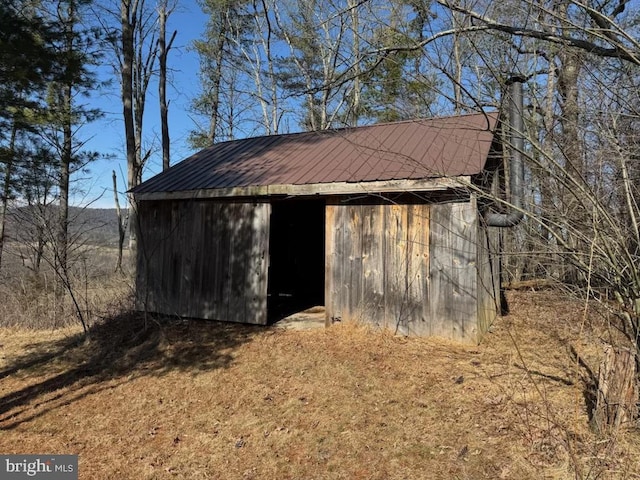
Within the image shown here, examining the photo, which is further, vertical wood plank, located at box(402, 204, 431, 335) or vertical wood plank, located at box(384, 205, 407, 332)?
vertical wood plank, located at box(384, 205, 407, 332)

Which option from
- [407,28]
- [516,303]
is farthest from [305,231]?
[407,28]

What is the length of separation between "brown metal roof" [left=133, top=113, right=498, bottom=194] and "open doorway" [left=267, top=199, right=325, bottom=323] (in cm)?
228

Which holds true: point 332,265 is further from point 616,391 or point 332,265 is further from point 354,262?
point 616,391

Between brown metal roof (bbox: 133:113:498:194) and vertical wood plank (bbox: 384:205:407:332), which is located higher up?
brown metal roof (bbox: 133:113:498:194)

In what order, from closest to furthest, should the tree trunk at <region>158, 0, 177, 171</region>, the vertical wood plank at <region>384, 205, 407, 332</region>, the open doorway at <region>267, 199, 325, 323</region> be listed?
1. the vertical wood plank at <region>384, 205, 407, 332</region>
2. the open doorway at <region>267, 199, 325, 323</region>
3. the tree trunk at <region>158, 0, 177, 171</region>

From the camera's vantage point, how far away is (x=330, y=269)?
7.39 metres

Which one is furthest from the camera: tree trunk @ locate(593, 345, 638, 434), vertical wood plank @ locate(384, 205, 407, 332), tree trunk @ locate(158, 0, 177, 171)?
tree trunk @ locate(158, 0, 177, 171)

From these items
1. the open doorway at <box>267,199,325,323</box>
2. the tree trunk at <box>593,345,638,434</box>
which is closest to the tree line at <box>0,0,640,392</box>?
the tree trunk at <box>593,345,638,434</box>

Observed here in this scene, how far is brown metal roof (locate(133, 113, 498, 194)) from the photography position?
6582 mm

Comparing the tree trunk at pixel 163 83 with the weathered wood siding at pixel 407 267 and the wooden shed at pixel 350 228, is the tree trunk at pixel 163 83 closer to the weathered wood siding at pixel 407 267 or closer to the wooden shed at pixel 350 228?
the wooden shed at pixel 350 228

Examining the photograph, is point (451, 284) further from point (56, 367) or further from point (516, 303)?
point (56, 367)

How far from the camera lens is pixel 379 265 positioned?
6965 mm

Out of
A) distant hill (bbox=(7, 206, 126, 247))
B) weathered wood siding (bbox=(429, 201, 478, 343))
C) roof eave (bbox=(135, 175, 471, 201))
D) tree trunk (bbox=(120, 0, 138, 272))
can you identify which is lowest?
weathered wood siding (bbox=(429, 201, 478, 343))

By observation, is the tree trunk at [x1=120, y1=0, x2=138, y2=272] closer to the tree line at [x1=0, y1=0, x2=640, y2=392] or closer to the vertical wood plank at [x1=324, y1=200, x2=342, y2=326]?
the tree line at [x1=0, y1=0, x2=640, y2=392]
